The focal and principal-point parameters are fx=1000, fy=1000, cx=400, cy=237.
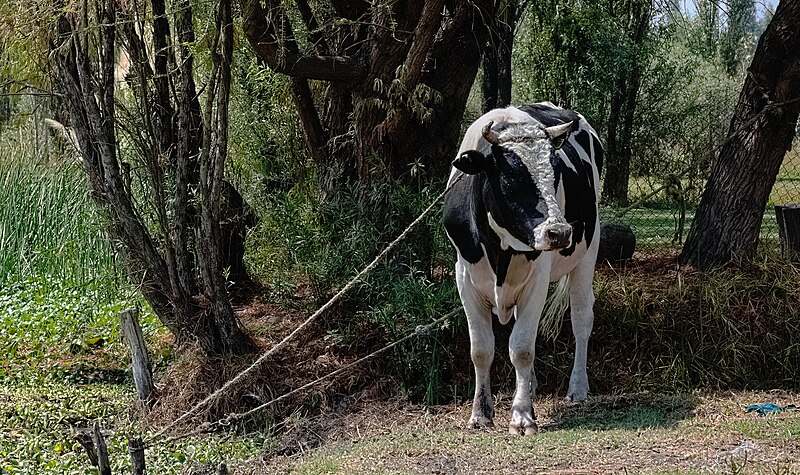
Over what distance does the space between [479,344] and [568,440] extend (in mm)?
1201

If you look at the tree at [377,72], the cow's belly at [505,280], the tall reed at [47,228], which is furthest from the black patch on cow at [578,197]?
the tall reed at [47,228]

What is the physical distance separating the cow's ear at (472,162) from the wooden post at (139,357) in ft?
10.8

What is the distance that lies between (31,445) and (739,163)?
620 cm

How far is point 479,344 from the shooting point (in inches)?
267

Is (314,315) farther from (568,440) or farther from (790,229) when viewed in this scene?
(790,229)

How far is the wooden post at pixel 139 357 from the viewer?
7.94m

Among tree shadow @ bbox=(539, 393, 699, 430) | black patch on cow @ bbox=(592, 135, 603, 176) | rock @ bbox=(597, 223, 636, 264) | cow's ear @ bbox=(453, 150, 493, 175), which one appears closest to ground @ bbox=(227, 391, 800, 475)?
tree shadow @ bbox=(539, 393, 699, 430)

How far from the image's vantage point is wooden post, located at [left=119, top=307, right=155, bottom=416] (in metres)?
7.94

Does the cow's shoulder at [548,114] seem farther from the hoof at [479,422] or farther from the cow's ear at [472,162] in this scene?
the hoof at [479,422]

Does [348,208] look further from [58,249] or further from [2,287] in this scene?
[2,287]

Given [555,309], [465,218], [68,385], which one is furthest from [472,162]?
[68,385]

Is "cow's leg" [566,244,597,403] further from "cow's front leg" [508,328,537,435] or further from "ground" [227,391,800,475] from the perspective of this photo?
"cow's front leg" [508,328,537,435]

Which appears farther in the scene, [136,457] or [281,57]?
[281,57]

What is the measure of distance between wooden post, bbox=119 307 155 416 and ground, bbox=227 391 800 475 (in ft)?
4.11
